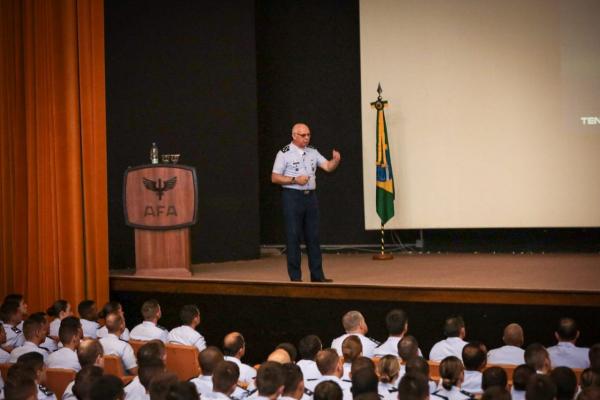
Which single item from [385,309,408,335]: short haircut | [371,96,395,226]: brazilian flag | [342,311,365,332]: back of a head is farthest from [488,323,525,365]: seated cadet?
[371,96,395,226]: brazilian flag

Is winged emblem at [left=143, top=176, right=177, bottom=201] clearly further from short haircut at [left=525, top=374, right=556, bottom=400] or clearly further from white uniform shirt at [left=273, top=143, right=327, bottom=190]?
short haircut at [left=525, top=374, right=556, bottom=400]

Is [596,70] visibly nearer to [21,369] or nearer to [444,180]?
[444,180]

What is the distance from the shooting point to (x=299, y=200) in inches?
270

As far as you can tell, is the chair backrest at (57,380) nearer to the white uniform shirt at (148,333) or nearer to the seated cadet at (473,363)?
the white uniform shirt at (148,333)

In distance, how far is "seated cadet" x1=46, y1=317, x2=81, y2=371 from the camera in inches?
191

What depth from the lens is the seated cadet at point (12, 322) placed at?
5.71m

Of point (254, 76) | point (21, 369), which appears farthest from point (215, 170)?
point (21, 369)

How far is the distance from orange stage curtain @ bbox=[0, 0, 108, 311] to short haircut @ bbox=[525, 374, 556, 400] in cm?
496

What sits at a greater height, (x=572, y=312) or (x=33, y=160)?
(x=33, y=160)

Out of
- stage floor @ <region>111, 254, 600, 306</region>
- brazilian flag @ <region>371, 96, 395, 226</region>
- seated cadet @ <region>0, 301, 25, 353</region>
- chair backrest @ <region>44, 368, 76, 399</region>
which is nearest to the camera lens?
chair backrest @ <region>44, 368, 76, 399</region>

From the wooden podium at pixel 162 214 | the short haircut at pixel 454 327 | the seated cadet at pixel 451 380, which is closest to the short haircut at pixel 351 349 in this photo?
the seated cadet at pixel 451 380

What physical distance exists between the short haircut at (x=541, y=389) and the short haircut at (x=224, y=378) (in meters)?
1.32

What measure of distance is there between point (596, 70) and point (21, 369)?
21.5 ft

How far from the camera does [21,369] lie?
12.9ft
